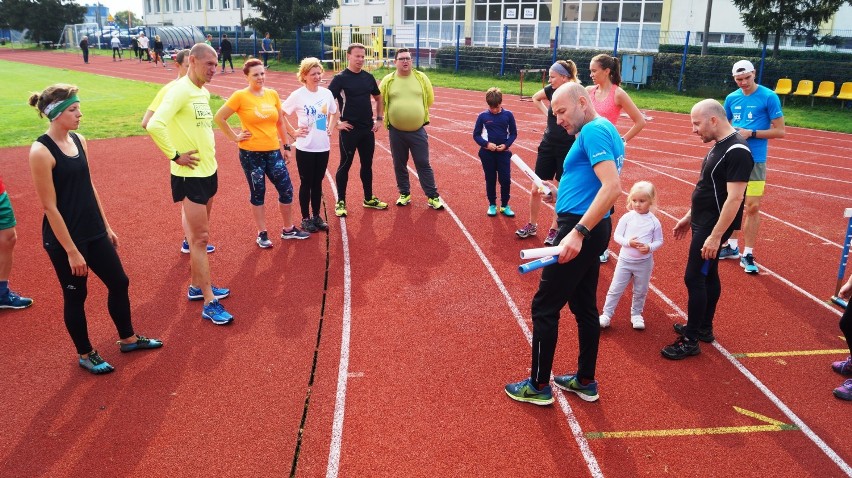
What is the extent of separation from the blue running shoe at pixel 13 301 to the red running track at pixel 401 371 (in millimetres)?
156

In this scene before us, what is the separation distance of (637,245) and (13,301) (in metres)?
5.62

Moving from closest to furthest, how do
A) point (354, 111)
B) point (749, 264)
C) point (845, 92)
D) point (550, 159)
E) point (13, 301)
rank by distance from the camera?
point (13, 301) → point (749, 264) → point (550, 159) → point (354, 111) → point (845, 92)

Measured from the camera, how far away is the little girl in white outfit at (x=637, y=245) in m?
5.02

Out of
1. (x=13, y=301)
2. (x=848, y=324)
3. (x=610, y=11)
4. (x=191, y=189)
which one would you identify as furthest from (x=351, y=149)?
(x=610, y=11)

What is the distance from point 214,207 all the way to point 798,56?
76.3ft

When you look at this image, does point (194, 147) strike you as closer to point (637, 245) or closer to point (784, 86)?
point (637, 245)

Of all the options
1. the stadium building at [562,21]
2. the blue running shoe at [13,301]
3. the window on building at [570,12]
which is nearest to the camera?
the blue running shoe at [13,301]

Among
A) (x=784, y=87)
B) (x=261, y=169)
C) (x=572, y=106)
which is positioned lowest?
(x=261, y=169)

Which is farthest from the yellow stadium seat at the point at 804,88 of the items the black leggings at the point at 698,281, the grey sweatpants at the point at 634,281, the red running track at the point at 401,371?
the black leggings at the point at 698,281

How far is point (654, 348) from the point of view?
4.95 meters

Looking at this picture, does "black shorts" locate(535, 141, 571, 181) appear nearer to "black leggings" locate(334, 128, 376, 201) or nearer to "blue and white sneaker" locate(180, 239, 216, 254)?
"black leggings" locate(334, 128, 376, 201)

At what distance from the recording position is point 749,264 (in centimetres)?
654

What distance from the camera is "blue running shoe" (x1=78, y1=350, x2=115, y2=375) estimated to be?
4.45 metres

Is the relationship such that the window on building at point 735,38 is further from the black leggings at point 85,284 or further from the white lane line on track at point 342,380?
the black leggings at point 85,284
